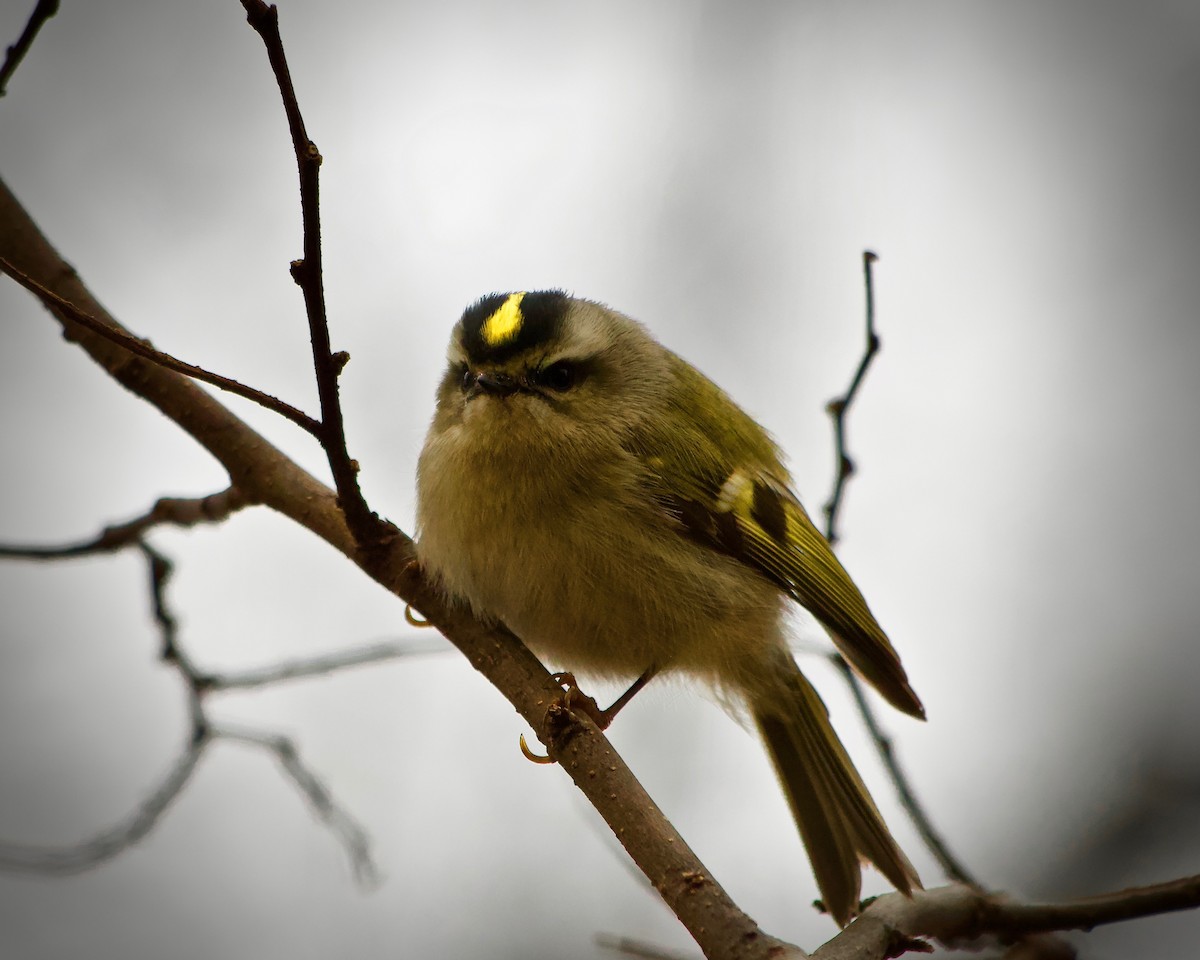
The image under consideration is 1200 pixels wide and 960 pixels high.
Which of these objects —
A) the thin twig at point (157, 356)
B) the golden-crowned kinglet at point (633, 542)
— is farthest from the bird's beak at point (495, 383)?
the thin twig at point (157, 356)

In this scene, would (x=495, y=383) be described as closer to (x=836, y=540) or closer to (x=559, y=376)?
(x=559, y=376)

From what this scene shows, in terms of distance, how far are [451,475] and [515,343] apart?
1.03 ft

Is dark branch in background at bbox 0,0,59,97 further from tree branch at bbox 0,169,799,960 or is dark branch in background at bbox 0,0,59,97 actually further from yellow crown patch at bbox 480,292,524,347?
yellow crown patch at bbox 480,292,524,347

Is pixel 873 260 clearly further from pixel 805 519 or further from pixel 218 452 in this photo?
pixel 218 452

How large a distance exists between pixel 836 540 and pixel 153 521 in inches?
52.4

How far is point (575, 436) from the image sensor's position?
2314 mm

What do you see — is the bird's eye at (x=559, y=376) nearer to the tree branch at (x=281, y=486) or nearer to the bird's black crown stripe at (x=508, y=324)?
the bird's black crown stripe at (x=508, y=324)

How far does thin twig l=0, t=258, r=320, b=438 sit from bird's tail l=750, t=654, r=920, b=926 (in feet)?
4.62

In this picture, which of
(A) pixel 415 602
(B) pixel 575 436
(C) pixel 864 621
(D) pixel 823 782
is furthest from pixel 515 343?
(D) pixel 823 782

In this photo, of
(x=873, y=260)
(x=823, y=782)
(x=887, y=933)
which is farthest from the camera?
(x=823, y=782)

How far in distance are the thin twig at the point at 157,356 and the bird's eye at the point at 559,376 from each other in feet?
3.05

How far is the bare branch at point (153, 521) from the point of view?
2102 mm

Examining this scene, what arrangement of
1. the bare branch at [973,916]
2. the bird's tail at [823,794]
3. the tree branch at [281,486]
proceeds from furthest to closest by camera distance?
the bird's tail at [823,794], the tree branch at [281,486], the bare branch at [973,916]

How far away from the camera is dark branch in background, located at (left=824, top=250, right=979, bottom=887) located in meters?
1.94
